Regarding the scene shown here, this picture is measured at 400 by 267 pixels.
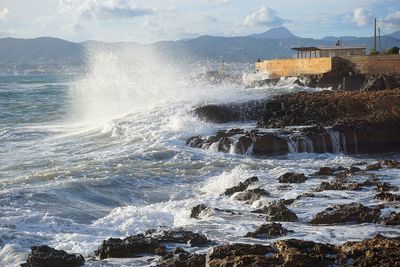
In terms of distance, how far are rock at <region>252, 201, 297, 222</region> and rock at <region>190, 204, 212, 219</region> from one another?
0.99 metres

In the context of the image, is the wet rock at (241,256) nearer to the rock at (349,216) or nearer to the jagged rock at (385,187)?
the rock at (349,216)

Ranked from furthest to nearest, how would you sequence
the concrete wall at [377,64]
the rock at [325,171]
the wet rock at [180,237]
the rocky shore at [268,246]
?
the concrete wall at [377,64], the rock at [325,171], the wet rock at [180,237], the rocky shore at [268,246]

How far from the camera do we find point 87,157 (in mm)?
16703

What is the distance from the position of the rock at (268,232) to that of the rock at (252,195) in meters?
2.42

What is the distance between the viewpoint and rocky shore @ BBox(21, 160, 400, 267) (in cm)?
637

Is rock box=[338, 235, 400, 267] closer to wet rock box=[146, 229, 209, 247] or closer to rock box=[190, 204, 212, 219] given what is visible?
wet rock box=[146, 229, 209, 247]

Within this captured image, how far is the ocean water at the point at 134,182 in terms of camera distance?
8484mm

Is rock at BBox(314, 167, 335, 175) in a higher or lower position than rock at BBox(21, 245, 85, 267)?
lower

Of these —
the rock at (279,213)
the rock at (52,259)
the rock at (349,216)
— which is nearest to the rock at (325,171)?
the rock at (279,213)

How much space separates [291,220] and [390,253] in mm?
2695

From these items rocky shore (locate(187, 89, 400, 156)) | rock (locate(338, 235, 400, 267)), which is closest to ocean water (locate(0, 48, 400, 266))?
rocky shore (locate(187, 89, 400, 156))

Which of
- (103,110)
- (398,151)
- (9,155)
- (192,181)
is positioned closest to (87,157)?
(9,155)

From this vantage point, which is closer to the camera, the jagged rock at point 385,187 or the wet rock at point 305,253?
the wet rock at point 305,253

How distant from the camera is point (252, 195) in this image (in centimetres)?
1074
